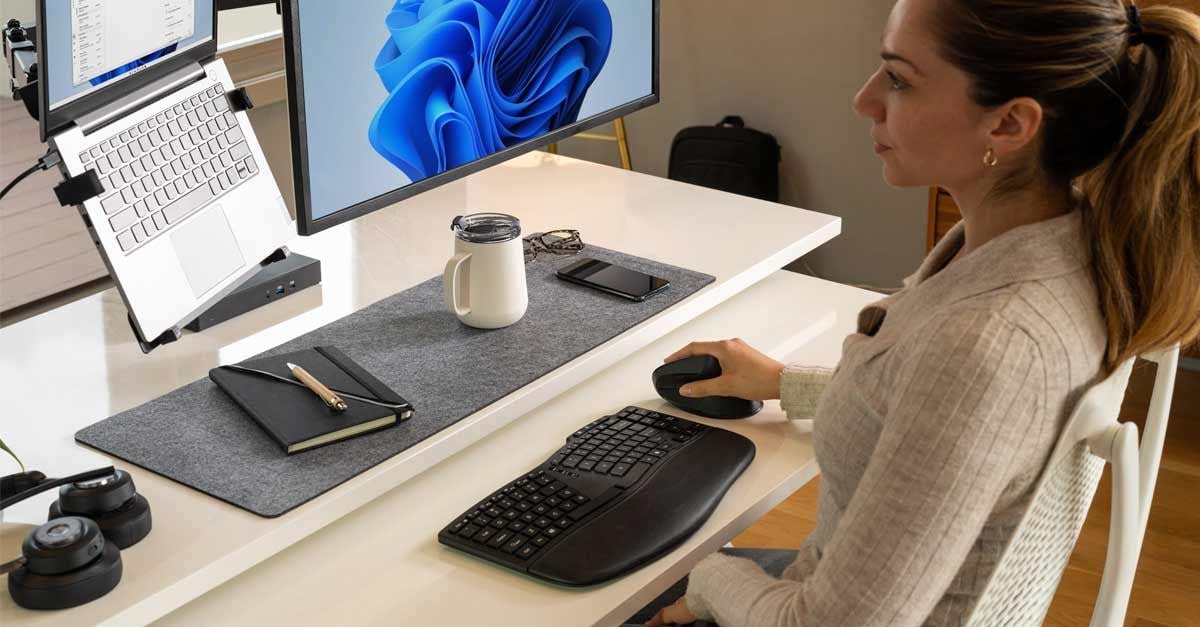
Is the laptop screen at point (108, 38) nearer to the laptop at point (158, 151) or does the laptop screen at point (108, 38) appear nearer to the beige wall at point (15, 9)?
the laptop at point (158, 151)

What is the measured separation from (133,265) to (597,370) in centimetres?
52

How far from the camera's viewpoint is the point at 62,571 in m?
0.97

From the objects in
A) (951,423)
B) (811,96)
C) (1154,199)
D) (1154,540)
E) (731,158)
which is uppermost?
(1154,199)

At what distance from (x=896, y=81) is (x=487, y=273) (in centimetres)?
54

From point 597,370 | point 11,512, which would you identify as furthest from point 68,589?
point 597,370

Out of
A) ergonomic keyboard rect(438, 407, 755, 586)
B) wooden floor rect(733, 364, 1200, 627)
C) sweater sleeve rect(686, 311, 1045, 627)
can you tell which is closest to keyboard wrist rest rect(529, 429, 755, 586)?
ergonomic keyboard rect(438, 407, 755, 586)

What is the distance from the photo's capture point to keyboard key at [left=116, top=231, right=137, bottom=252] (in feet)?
4.16

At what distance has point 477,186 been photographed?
6.21ft

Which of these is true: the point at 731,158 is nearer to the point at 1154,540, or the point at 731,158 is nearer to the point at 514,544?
the point at 1154,540

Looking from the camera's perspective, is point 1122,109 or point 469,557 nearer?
point 1122,109

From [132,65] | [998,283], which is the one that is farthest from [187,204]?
[998,283]

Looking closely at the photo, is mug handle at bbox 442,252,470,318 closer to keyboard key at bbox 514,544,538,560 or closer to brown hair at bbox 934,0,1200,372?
keyboard key at bbox 514,544,538,560

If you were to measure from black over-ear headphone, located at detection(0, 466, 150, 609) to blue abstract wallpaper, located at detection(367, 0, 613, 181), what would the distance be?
0.47 metres

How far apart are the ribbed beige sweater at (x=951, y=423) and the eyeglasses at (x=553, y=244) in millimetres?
662
